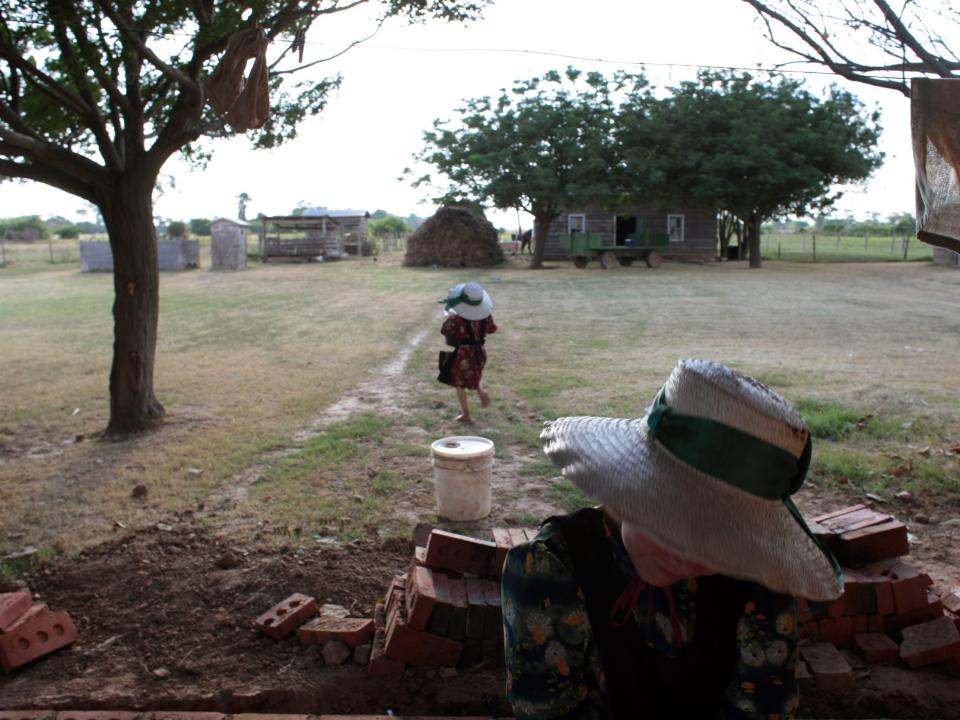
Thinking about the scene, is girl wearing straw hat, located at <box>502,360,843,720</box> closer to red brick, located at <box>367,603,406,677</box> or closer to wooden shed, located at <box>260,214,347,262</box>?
red brick, located at <box>367,603,406,677</box>

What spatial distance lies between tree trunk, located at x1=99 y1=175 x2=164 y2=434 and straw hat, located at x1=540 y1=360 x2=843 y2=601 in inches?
244

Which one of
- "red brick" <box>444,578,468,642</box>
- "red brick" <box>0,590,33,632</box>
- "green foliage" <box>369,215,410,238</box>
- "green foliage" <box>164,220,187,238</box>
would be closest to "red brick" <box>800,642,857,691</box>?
"red brick" <box>444,578,468,642</box>

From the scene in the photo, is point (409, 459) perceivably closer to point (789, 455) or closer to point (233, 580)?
point (233, 580)

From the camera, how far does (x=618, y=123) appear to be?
31.3 m

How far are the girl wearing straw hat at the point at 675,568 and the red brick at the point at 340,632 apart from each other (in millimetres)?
1507

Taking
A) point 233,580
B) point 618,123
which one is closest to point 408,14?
point 233,580

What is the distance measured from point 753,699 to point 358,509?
338cm

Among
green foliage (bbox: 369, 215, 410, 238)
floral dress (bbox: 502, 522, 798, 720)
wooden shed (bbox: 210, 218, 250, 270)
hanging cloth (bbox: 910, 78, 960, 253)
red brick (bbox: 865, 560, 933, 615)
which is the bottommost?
red brick (bbox: 865, 560, 933, 615)

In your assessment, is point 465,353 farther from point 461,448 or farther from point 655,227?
point 655,227

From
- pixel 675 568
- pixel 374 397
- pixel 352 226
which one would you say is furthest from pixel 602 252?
pixel 675 568

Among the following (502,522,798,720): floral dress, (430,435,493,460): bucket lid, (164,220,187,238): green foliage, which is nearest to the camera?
(502,522,798,720): floral dress

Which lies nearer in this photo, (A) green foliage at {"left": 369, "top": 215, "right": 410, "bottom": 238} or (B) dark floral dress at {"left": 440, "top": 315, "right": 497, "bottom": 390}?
(B) dark floral dress at {"left": 440, "top": 315, "right": 497, "bottom": 390}

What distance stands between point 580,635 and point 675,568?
300 mm

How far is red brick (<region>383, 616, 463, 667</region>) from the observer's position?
3008 millimetres
